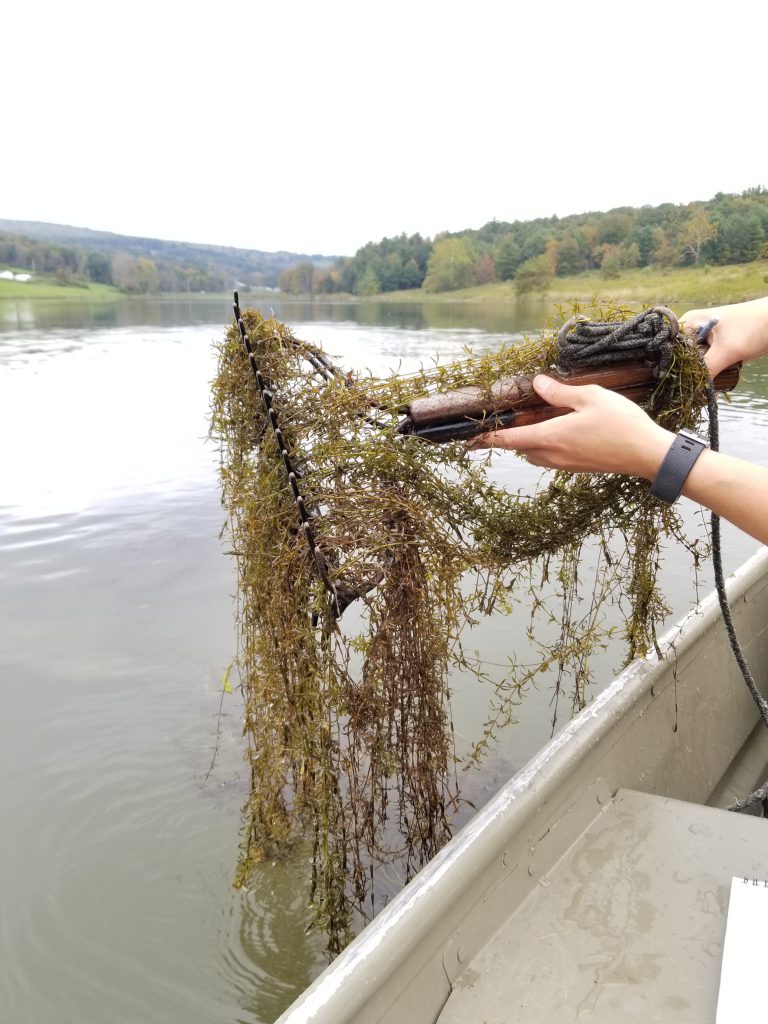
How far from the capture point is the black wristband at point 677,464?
5.94ft

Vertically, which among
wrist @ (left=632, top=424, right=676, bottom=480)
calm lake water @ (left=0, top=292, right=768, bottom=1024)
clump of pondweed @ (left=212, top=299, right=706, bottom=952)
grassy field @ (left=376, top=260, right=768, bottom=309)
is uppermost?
grassy field @ (left=376, top=260, right=768, bottom=309)

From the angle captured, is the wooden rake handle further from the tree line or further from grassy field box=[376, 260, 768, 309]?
grassy field box=[376, 260, 768, 309]

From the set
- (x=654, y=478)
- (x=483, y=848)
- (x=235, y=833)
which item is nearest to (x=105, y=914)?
(x=235, y=833)

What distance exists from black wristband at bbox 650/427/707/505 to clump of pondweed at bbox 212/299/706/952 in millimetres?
451

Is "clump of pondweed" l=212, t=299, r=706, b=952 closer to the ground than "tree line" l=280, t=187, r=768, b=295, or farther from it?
closer to the ground

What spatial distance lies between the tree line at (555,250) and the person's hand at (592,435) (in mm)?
16878

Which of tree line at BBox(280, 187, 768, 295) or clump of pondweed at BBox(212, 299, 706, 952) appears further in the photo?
tree line at BBox(280, 187, 768, 295)

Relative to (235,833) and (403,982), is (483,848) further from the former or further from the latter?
(235,833)

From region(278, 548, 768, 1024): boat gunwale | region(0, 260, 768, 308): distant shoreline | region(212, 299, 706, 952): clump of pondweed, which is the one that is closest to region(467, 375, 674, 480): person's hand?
region(212, 299, 706, 952): clump of pondweed

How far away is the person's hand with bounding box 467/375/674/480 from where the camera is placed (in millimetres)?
1847

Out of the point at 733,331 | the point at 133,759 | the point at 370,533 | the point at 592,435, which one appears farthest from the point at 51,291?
the point at 592,435

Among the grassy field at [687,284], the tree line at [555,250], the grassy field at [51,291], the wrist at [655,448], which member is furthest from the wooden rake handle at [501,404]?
the grassy field at [51,291]

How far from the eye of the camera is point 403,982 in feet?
5.94

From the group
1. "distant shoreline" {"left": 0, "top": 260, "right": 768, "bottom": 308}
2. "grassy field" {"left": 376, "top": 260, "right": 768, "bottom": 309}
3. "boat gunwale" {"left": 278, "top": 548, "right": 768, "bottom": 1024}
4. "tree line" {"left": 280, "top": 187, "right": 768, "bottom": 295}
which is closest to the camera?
"boat gunwale" {"left": 278, "top": 548, "right": 768, "bottom": 1024}
